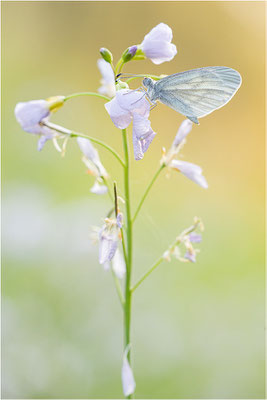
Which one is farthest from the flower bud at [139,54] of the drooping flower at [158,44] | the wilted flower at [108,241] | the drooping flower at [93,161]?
the wilted flower at [108,241]

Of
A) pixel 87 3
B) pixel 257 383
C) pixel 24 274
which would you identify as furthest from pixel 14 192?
pixel 87 3

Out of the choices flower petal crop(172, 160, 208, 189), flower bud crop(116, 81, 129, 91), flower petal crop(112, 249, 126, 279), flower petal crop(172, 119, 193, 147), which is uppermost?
flower bud crop(116, 81, 129, 91)

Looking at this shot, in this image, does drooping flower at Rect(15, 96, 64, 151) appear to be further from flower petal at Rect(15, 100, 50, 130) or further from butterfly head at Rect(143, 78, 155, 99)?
butterfly head at Rect(143, 78, 155, 99)

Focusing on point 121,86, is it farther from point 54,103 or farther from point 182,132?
point 182,132

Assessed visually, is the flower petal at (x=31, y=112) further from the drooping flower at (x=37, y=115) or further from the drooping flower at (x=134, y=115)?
the drooping flower at (x=134, y=115)

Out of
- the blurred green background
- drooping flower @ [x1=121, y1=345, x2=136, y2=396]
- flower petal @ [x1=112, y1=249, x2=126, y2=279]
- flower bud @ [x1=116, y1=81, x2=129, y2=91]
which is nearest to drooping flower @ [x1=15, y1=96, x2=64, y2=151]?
flower bud @ [x1=116, y1=81, x2=129, y2=91]

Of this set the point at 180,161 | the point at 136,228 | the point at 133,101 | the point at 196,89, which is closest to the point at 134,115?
the point at 133,101
